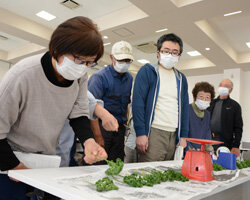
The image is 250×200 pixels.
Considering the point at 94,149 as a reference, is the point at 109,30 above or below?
above

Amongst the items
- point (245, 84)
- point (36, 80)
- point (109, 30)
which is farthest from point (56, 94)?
point (245, 84)

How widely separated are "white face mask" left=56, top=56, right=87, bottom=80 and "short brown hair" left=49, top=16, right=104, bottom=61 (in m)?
0.05

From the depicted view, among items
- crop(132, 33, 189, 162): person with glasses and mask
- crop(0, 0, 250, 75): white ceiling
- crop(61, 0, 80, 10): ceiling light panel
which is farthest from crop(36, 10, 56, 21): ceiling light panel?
crop(132, 33, 189, 162): person with glasses and mask

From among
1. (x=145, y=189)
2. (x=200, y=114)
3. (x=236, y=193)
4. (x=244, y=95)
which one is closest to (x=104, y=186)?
(x=145, y=189)

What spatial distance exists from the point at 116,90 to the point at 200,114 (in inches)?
30.9

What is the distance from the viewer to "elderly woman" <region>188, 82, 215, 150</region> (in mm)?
2004

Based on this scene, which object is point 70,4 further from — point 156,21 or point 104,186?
point 104,186

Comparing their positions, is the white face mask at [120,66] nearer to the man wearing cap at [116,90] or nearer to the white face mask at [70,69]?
the man wearing cap at [116,90]

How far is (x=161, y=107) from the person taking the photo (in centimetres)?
167

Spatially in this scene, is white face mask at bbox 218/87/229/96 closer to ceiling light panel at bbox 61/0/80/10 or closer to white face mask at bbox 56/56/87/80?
white face mask at bbox 56/56/87/80

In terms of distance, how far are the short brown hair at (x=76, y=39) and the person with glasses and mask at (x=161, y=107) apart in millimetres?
864

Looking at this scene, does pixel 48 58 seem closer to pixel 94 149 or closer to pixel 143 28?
pixel 94 149

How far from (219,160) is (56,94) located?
3.41 feet

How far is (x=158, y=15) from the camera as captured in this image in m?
4.43
